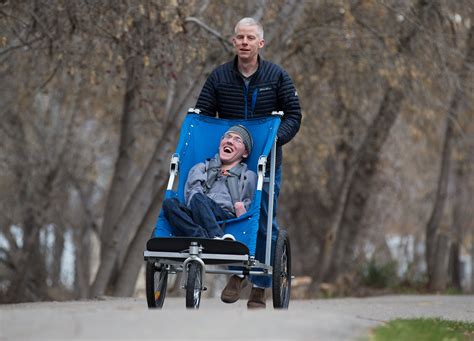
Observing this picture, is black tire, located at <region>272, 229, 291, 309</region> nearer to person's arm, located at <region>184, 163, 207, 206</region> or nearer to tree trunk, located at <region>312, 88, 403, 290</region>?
person's arm, located at <region>184, 163, 207, 206</region>

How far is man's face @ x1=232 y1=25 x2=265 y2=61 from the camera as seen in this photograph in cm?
746

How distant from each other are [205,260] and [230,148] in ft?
3.42

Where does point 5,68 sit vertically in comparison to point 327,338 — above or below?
above

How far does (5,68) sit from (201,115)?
6536 mm

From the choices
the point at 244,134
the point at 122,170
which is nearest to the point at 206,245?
the point at 244,134

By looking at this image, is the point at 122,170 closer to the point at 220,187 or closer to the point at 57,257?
the point at 220,187

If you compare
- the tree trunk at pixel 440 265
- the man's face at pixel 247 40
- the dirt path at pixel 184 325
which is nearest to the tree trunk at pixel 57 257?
the tree trunk at pixel 440 265

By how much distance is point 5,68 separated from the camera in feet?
44.2

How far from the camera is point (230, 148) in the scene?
7379 mm

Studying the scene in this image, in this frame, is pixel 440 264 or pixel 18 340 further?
pixel 440 264

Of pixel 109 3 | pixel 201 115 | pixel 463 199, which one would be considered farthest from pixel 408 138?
pixel 201 115

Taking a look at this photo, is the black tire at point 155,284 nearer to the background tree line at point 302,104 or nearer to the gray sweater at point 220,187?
the gray sweater at point 220,187

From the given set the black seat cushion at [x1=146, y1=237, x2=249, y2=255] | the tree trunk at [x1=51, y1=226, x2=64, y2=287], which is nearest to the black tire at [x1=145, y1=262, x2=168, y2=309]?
the black seat cushion at [x1=146, y1=237, x2=249, y2=255]

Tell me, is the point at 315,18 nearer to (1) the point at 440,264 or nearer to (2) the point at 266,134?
(1) the point at 440,264
